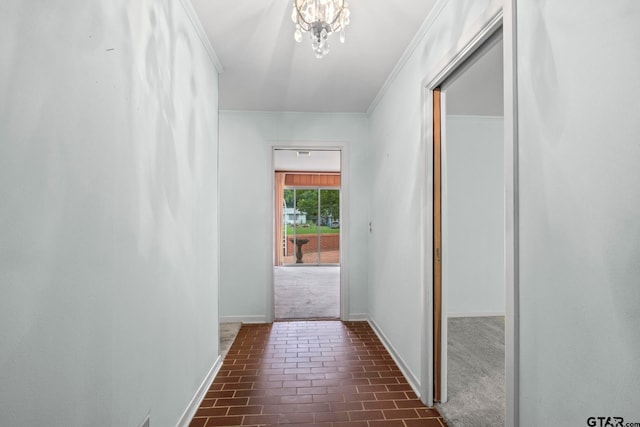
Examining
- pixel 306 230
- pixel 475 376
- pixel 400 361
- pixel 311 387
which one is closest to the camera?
pixel 311 387

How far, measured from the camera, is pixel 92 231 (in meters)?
1.11

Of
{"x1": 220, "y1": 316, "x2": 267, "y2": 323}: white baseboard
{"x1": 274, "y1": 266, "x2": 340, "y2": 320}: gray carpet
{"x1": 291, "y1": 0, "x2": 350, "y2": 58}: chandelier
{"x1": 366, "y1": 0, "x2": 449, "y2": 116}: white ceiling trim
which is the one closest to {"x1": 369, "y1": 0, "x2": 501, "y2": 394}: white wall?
{"x1": 366, "y1": 0, "x2": 449, "y2": 116}: white ceiling trim

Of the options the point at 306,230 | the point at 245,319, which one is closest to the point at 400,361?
the point at 245,319

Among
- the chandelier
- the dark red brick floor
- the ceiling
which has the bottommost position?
the dark red brick floor

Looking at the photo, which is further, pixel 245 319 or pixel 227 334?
pixel 245 319

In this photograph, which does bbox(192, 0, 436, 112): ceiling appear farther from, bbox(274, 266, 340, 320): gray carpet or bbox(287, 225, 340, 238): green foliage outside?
bbox(287, 225, 340, 238): green foliage outside

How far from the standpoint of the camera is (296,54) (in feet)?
8.82

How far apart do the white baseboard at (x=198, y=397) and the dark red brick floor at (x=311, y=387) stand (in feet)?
0.12

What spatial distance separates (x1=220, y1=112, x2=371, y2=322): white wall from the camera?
13.4ft

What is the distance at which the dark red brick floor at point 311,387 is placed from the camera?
2.09 meters

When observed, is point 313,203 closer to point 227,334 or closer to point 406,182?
point 227,334

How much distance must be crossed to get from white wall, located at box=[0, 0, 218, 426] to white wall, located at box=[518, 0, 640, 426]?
152 centimetres

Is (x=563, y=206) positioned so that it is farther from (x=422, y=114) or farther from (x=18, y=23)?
(x=18, y=23)

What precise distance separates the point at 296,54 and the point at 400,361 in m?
2.64
